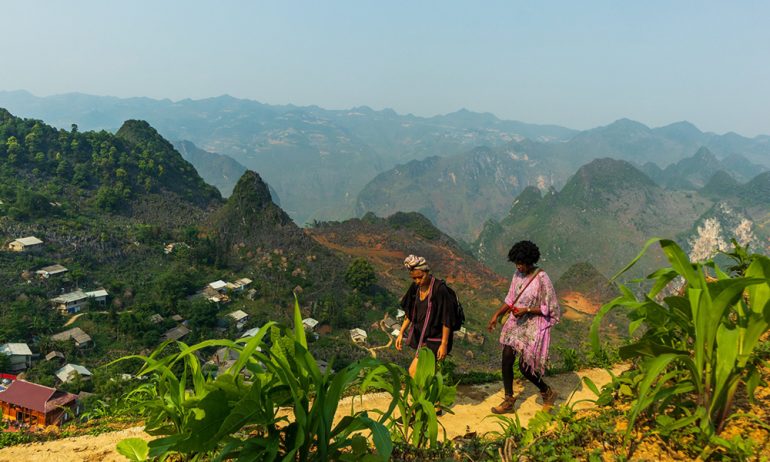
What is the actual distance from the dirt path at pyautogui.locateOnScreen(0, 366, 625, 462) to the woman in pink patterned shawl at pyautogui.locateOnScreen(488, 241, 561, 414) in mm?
338

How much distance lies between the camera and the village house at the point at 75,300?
29750 mm

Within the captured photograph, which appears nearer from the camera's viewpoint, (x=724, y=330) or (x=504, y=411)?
(x=724, y=330)

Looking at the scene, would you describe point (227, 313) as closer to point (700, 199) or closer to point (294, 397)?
point (294, 397)

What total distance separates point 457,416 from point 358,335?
101 ft

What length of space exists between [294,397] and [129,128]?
81324mm

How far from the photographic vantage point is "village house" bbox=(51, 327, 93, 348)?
86.7 feet

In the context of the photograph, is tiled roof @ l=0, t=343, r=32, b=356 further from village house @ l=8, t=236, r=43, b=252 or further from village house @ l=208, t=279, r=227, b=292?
village house @ l=208, t=279, r=227, b=292

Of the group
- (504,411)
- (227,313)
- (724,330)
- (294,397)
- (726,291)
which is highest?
(726,291)

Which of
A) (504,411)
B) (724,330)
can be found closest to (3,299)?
(504,411)

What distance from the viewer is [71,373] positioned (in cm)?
2211

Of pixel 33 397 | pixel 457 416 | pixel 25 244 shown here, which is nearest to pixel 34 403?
pixel 33 397

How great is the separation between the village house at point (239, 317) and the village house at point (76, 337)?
9.26m

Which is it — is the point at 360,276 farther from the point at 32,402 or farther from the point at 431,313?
the point at 431,313

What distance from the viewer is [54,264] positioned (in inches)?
1336
